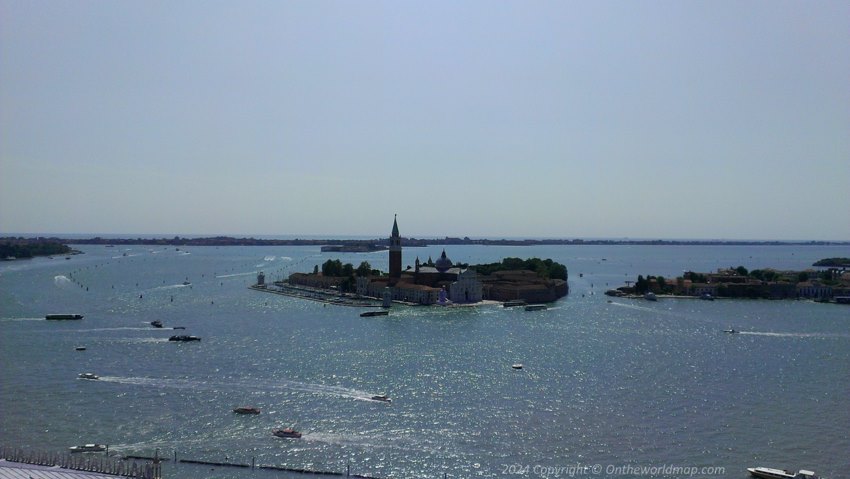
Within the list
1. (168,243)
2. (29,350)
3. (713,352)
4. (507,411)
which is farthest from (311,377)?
(168,243)

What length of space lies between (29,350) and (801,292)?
51.6 metres

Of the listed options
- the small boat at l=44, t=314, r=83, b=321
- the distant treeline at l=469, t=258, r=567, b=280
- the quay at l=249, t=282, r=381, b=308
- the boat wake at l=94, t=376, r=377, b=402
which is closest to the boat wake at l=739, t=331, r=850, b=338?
the quay at l=249, t=282, r=381, b=308

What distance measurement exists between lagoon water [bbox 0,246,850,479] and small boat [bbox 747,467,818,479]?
0.26 m

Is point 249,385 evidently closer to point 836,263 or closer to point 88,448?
point 88,448

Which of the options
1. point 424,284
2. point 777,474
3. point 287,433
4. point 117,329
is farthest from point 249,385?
point 424,284

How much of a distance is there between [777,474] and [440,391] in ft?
30.8

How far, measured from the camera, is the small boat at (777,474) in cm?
1438

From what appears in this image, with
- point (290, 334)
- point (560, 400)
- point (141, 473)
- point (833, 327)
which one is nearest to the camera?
point (141, 473)

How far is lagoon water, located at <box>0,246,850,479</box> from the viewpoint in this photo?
15.8 metres

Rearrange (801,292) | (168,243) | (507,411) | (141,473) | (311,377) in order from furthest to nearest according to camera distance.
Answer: (168,243), (801,292), (311,377), (507,411), (141,473)

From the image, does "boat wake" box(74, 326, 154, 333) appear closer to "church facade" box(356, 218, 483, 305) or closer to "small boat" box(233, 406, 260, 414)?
"church facade" box(356, 218, 483, 305)

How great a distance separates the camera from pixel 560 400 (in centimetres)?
2039

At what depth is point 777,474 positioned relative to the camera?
1446 cm

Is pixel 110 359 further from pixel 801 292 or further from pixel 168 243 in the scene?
pixel 168 243
